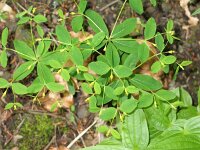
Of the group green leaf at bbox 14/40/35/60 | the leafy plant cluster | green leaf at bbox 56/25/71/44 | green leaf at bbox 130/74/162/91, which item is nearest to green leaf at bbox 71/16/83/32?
the leafy plant cluster

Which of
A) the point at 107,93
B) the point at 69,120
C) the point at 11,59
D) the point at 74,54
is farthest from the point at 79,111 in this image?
the point at 74,54

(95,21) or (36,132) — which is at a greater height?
(95,21)

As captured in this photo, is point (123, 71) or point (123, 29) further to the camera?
point (123, 29)

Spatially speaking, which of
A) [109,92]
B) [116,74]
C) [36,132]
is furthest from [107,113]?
[36,132]

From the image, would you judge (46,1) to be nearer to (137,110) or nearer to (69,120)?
(69,120)

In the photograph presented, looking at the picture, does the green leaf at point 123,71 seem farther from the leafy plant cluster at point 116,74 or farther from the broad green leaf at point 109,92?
the broad green leaf at point 109,92

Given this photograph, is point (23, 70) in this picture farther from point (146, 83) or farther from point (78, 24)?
→ point (146, 83)

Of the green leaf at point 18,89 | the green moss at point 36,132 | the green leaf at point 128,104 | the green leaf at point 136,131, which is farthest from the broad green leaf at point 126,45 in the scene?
the green moss at point 36,132
